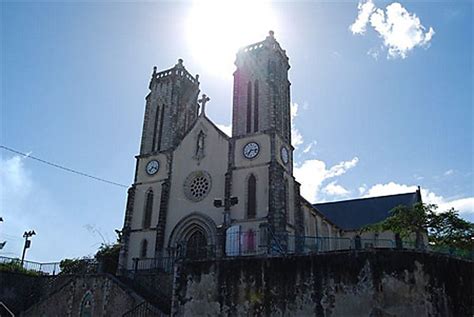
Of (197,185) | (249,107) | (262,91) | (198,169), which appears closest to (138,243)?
(197,185)

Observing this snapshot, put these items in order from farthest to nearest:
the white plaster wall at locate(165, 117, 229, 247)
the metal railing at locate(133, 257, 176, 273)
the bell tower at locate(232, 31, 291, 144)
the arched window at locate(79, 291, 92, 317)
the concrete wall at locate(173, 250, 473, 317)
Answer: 1. the bell tower at locate(232, 31, 291, 144)
2. the white plaster wall at locate(165, 117, 229, 247)
3. the metal railing at locate(133, 257, 176, 273)
4. the arched window at locate(79, 291, 92, 317)
5. the concrete wall at locate(173, 250, 473, 317)

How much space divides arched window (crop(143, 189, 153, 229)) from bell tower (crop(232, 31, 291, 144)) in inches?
268

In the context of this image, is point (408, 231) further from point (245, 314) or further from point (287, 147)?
point (245, 314)

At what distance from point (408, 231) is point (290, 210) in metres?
6.50

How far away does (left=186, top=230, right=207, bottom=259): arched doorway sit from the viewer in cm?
2382

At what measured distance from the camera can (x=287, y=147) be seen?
2617 cm

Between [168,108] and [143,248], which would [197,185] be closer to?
[143,248]

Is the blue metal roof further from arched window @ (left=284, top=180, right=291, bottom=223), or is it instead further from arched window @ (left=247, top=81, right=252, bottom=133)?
arched window @ (left=247, top=81, right=252, bottom=133)

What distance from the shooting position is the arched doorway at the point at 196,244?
78.1 feet

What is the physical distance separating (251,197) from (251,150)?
2.91m

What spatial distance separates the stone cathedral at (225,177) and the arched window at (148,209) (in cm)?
7

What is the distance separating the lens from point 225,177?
24.8 meters

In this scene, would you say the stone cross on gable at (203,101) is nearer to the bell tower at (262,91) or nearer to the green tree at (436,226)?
the bell tower at (262,91)

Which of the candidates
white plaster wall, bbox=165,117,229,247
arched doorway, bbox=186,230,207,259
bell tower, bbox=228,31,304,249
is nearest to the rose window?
white plaster wall, bbox=165,117,229,247
